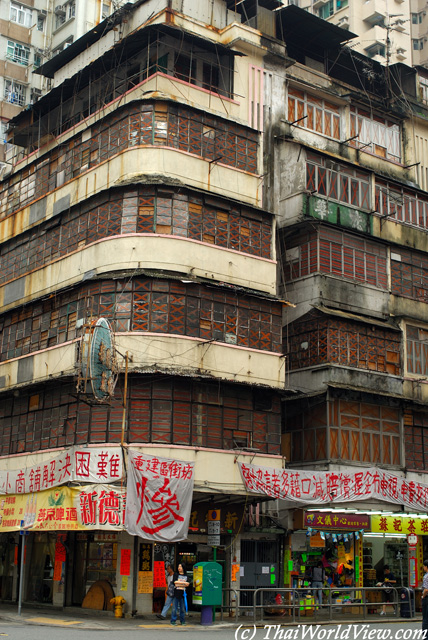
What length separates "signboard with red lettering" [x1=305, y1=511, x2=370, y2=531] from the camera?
28406mm

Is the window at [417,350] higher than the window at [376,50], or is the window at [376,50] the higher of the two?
the window at [376,50]

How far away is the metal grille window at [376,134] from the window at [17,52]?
25.2 metres

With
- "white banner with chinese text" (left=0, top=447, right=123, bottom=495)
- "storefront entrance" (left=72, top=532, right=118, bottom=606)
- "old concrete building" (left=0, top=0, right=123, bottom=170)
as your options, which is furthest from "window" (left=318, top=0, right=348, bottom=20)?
"storefront entrance" (left=72, top=532, right=118, bottom=606)

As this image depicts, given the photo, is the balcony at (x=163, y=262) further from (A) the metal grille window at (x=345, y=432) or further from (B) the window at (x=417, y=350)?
(B) the window at (x=417, y=350)

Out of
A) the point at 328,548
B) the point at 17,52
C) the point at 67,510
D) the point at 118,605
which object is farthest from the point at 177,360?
the point at 17,52

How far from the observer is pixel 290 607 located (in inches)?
867

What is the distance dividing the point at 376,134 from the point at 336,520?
17765mm

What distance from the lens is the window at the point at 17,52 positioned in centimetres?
5159

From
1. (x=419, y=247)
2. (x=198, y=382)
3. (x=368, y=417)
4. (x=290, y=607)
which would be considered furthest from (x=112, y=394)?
(x=419, y=247)

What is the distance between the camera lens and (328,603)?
23438 millimetres

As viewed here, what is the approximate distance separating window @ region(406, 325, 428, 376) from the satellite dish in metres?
14.0

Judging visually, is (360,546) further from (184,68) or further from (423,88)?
(423,88)

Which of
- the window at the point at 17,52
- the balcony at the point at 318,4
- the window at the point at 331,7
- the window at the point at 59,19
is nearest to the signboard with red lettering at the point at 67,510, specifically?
the window at the point at 17,52

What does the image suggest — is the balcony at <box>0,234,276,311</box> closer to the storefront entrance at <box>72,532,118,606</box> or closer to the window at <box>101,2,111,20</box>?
the storefront entrance at <box>72,532,118,606</box>
